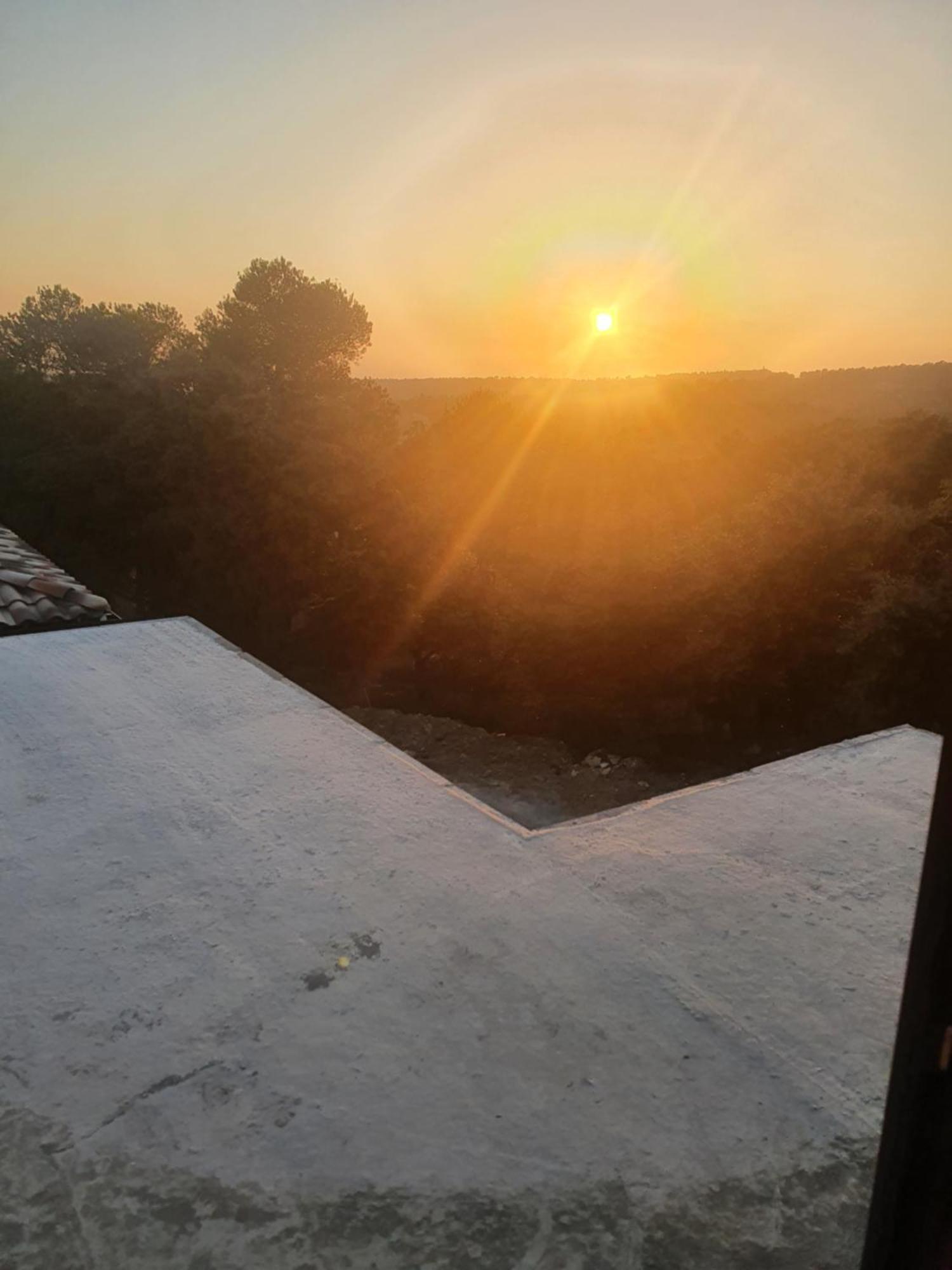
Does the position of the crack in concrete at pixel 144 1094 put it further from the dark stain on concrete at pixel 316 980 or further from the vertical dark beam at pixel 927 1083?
the vertical dark beam at pixel 927 1083

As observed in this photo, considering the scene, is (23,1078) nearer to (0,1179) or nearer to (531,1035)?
(0,1179)

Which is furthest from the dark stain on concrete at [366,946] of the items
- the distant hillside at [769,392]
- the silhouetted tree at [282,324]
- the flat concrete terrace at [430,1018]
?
the silhouetted tree at [282,324]

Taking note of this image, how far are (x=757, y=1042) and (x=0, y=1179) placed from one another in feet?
5.14

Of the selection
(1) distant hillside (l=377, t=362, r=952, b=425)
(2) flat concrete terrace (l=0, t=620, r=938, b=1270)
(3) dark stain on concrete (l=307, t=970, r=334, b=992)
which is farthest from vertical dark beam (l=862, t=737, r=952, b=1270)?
(1) distant hillside (l=377, t=362, r=952, b=425)

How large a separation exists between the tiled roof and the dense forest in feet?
25.3

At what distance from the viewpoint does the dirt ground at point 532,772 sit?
452 inches

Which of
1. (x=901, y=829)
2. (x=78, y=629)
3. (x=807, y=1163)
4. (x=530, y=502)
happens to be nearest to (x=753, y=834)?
(x=901, y=829)

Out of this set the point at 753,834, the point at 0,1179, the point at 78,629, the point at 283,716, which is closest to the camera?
the point at 0,1179

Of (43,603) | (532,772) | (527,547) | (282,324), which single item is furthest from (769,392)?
(43,603)

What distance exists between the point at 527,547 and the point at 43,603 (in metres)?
11.4

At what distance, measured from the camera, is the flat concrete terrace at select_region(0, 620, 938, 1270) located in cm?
129

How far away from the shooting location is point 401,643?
1283cm

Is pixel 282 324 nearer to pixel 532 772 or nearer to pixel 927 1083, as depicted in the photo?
pixel 532 772

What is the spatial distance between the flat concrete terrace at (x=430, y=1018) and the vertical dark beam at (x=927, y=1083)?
2.31 ft
